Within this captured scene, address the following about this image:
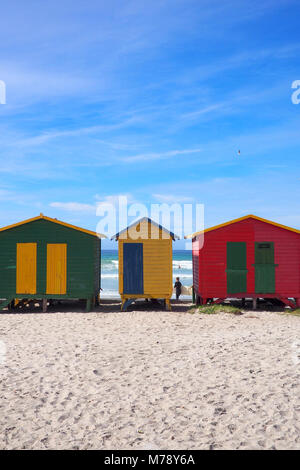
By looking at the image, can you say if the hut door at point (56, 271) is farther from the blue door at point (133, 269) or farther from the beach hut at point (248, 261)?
the beach hut at point (248, 261)

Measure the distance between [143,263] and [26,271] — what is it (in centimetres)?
500

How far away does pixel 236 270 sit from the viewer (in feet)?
54.5

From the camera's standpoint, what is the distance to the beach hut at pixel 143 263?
54.5 feet

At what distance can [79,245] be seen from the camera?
1677 cm

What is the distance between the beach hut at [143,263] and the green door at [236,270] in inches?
97.1

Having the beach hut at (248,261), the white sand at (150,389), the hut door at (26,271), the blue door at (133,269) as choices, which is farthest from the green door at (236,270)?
the hut door at (26,271)

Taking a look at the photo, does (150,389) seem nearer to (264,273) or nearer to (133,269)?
(133,269)

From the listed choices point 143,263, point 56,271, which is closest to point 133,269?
point 143,263

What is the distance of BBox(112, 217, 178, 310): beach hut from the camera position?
54.5 ft

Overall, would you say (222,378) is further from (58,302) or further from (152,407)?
(58,302)

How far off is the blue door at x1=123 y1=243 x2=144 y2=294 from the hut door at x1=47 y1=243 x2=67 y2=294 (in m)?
2.56

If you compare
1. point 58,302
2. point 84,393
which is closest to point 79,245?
point 58,302
